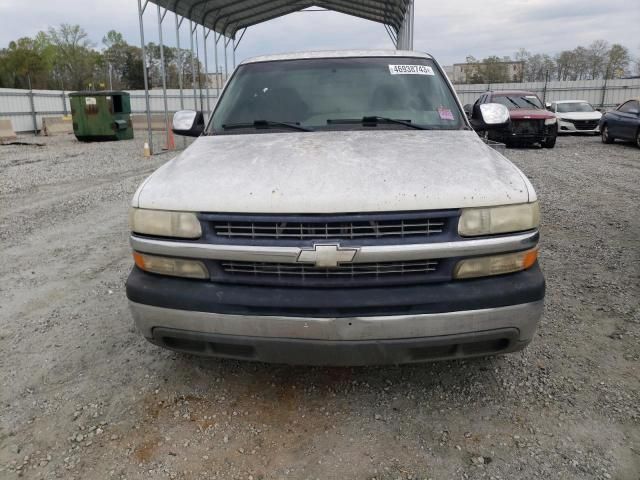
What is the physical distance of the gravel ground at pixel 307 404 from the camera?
232 centimetres

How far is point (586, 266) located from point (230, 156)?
11.9ft

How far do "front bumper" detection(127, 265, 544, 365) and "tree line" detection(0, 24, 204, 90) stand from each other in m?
52.1

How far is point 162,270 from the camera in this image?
8.32ft

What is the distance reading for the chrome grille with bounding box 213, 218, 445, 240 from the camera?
233 cm

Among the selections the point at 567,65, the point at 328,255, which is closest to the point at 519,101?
the point at 328,255

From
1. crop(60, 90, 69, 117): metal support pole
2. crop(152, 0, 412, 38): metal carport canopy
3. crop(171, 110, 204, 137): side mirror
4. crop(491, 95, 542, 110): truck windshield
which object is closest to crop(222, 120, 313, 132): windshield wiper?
crop(171, 110, 204, 137): side mirror

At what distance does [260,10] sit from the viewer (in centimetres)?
1870

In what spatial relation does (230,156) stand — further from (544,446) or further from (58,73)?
(58,73)

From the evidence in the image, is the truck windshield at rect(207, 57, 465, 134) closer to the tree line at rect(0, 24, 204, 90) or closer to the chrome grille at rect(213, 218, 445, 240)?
the chrome grille at rect(213, 218, 445, 240)

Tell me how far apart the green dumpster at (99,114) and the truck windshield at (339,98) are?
17.6m

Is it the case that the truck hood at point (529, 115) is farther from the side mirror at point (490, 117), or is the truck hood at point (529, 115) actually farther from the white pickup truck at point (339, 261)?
the white pickup truck at point (339, 261)

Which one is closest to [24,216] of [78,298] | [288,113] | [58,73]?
[78,298]

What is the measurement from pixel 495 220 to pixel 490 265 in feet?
0.70

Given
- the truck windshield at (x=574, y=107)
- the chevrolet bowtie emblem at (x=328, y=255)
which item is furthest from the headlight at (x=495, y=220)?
the truck windshield at (x=574, y=107)
